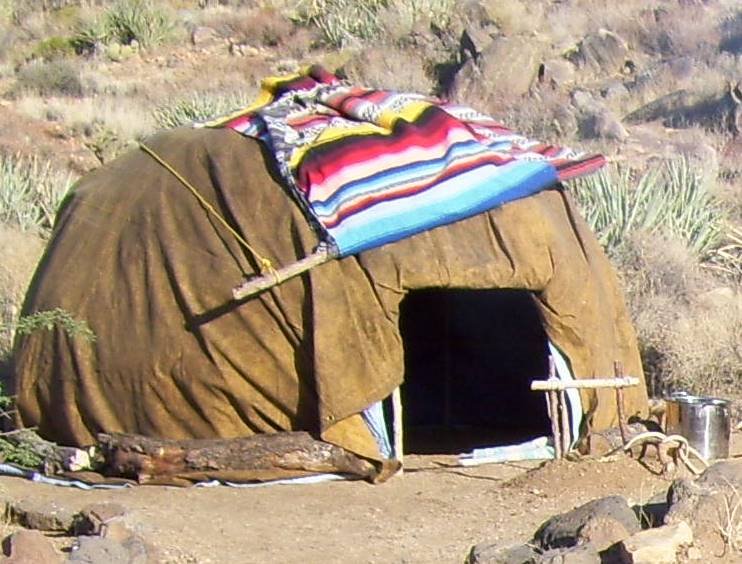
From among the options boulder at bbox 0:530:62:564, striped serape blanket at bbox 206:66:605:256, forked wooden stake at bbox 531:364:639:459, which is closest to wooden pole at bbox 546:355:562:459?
forked wooden stake at bbox 531:364:639:459

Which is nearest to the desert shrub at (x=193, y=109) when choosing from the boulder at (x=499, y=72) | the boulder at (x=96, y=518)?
the boulder at (x=499, y=72)

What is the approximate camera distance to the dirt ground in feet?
23.7

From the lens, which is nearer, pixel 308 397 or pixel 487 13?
pixel 308 397

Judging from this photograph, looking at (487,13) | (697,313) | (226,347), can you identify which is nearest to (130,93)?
(487,13)

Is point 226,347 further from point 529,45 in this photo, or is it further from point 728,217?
point 529,45

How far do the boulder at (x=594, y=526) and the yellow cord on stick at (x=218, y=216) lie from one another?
2.38 metres

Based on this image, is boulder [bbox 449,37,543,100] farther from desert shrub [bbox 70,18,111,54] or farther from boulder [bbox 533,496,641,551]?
boulder [bbox 533,496,641,551]

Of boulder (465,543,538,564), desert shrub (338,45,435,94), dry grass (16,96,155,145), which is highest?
desert shrub (338,45,435,94)

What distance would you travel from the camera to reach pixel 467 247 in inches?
338

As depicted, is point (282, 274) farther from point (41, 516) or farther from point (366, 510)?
point (41, 516)

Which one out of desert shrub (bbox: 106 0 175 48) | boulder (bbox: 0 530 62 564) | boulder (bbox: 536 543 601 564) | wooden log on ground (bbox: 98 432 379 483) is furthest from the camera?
desert shrub (bbox: 106 0 175 48)

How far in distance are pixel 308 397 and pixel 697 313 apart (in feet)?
12.3

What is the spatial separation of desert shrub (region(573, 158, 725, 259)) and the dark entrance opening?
2.16m

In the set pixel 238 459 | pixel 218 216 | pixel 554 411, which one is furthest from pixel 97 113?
pixel 554 411
